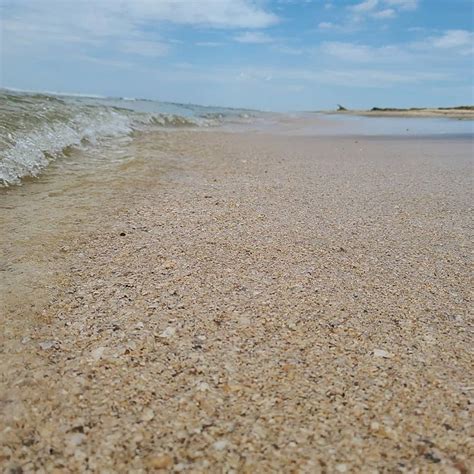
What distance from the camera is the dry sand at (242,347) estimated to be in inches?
56.5

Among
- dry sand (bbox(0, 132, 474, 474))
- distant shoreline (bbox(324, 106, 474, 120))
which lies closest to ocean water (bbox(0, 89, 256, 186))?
dry sand (bbox(0, 132, 474, 474))

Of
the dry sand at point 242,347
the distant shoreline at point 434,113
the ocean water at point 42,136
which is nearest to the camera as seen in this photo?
the dry sand at point 242,347

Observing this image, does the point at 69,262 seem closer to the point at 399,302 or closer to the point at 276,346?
the point at 276,346

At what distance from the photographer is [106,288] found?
99.5 inches

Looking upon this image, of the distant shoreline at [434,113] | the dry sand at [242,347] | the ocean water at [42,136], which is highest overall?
the distant shoreline at [434,113]

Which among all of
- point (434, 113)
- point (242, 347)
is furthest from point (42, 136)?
point (434, 113)

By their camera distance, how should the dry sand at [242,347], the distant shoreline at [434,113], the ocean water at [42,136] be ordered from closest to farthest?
the dry sand at [242,347] < the ocean water at [42,136] < the distant shoreline at [434,113]

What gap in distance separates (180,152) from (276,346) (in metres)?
7.18

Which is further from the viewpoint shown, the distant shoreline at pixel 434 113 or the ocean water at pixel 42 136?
the distant shoreline at pixel 434 113

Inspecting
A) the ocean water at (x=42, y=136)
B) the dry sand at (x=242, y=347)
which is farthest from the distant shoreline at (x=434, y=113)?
the dry sand at (x=242, y=347)

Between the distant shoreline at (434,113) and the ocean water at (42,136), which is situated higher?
the distant shoreline at (434,113)

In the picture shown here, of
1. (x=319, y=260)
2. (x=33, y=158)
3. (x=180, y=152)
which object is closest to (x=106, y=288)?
(x=319, y=260)

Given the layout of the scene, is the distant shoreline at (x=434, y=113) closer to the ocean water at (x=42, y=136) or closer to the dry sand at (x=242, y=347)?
the ocean water at (x=42, y=136)

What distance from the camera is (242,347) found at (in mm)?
1974
